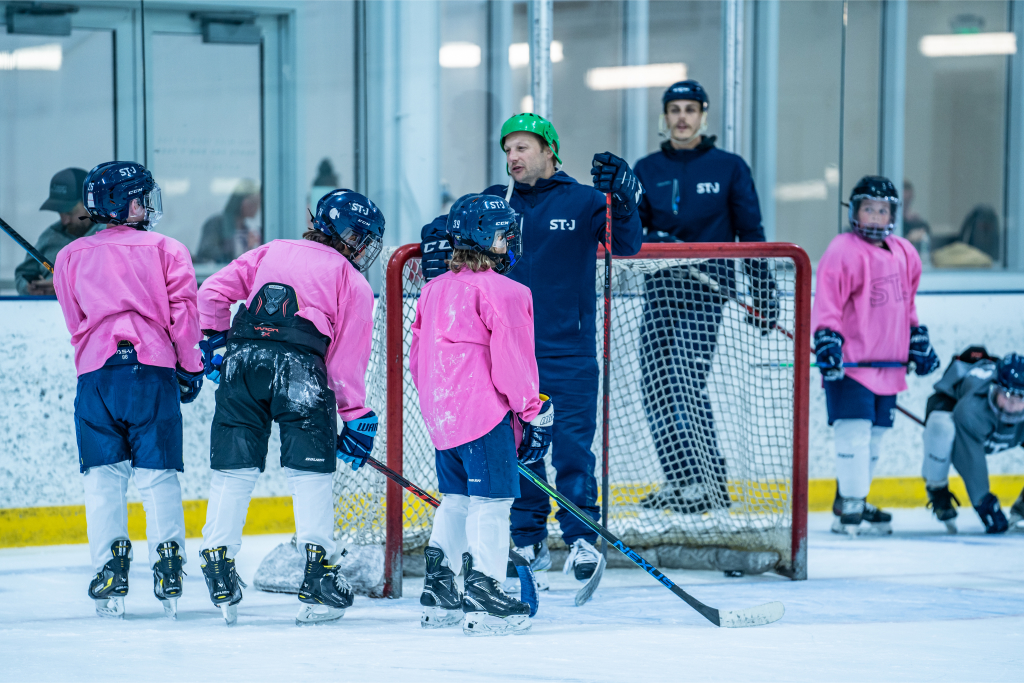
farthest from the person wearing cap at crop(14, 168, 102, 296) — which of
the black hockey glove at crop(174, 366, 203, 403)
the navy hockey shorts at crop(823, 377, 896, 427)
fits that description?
the navy hockey shorts at crop(823, 377, 896, 427)

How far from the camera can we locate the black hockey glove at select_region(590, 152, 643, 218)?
3.12 metres

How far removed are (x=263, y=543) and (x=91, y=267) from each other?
150cm

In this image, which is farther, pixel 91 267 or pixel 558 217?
pixel 558 217

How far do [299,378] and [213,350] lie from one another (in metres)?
0.30

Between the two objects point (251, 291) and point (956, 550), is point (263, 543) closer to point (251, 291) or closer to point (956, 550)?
point (251, 291)

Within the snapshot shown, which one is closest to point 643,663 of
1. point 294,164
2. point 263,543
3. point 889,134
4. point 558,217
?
point 558,217

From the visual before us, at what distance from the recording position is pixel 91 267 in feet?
9.87

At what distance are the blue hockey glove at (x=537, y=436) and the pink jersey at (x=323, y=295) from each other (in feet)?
1.37

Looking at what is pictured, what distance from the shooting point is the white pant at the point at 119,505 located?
9.87 feet

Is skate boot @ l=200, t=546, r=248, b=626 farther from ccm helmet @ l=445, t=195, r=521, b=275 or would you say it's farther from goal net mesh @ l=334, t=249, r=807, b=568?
ccm helmet @ l=445, t=195, r=521, b=275

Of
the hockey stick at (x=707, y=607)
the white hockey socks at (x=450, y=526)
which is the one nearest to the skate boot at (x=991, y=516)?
the hockey stick at (x=707, y=607)

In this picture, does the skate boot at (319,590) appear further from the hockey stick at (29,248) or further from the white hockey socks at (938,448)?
the white hockey socks at (938,448)

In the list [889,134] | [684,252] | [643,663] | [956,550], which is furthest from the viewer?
[889,134]

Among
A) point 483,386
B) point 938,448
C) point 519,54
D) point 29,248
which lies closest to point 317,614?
point 483,386
